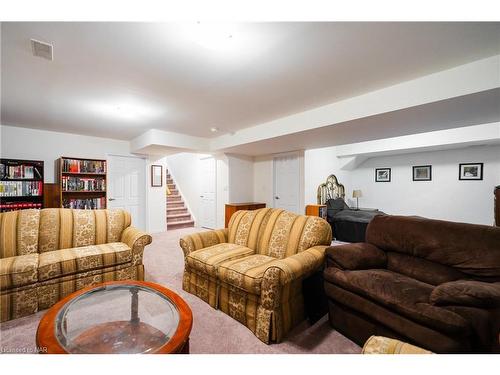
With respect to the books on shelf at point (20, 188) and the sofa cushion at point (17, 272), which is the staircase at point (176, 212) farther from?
the sofa cushion at point (17, 272)

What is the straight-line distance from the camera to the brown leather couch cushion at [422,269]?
64.4 inches

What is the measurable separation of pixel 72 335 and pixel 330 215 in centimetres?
482

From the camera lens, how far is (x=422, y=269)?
176 centimetres

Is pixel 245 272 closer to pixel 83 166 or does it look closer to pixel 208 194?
pixel 83 166

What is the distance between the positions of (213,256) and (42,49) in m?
2.26

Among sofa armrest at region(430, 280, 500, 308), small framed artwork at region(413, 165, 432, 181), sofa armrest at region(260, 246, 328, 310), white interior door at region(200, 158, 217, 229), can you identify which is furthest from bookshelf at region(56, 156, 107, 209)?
small framed artwork at region(413, 165, 432, 181)

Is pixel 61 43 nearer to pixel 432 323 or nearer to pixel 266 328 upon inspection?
pixel 266 328

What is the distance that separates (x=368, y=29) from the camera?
5.08 ft

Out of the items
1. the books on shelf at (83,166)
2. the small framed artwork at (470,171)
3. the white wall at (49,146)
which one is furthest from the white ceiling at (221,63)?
the small framed artwork at (470,171)

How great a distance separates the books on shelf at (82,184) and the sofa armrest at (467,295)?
17.6 feet

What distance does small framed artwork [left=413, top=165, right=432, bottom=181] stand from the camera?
5.98 metres

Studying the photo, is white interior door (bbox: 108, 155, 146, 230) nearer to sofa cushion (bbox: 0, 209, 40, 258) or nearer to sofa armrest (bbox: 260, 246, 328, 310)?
sofa cushion (bbox: 0, 209, 40, 258)
